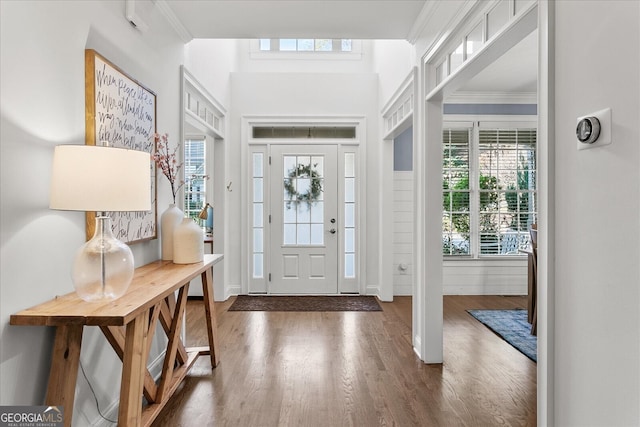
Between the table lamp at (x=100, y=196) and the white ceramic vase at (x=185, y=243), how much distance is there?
91 centimetres

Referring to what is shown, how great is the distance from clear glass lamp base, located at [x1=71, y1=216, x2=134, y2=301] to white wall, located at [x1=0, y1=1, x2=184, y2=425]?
0.19m

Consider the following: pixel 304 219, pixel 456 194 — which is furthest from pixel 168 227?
pixel 456 194

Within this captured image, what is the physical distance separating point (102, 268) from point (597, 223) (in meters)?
1.78

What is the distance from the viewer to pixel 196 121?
381 cm

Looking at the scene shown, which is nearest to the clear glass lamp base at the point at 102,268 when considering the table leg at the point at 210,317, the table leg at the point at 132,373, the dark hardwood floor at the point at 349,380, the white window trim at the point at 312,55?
the table leg at the point at 132,373

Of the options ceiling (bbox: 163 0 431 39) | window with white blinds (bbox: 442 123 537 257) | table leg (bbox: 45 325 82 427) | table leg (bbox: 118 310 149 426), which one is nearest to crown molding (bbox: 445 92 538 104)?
window with white blinds (bbox: 442 123 537 257)

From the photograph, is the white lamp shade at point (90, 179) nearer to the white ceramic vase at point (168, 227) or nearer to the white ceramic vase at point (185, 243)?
the white ceramic vase at point (185, 243)

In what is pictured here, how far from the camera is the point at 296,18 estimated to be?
303cm

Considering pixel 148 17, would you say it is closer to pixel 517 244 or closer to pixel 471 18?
pixel 471 18

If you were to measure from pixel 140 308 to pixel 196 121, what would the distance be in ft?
8.72

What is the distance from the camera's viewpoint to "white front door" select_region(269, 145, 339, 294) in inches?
209

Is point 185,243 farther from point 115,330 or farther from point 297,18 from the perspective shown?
point 297,18

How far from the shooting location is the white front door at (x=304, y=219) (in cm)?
530

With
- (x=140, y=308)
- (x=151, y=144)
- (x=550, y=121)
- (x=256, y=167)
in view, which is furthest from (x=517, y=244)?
(x=140, y=308)
